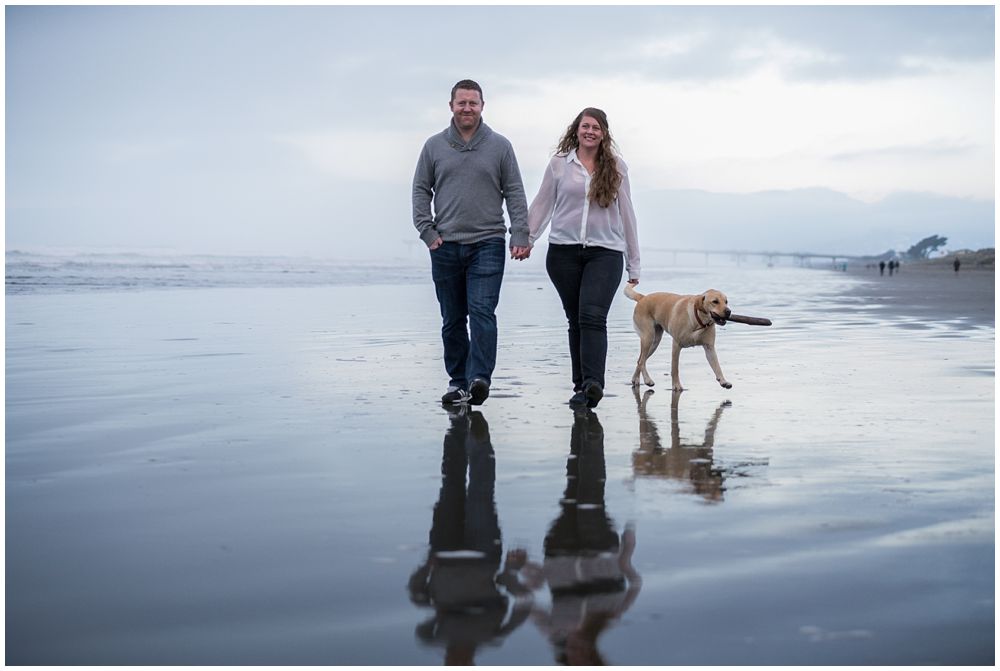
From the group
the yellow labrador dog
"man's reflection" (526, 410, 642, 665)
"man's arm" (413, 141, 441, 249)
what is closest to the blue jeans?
"man's arm" (413, 141, 441, 249)

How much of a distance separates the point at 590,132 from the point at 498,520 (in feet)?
12.8

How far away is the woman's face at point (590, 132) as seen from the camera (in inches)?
283

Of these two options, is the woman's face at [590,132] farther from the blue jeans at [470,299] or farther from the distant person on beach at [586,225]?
the blue jeans at [470,299]

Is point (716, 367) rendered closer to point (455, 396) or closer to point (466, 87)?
point (455, 396)

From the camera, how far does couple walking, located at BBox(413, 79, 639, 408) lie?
721 cm

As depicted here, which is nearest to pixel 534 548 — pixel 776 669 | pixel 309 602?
pixel 309 602

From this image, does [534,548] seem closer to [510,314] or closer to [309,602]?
[309,602]

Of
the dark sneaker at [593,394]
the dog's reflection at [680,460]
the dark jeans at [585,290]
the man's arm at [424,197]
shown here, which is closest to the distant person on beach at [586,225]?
the dark jeans at [585,290]

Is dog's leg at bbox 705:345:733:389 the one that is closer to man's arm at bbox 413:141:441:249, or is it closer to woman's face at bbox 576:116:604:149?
woman's face at bbox 576:116:604:149

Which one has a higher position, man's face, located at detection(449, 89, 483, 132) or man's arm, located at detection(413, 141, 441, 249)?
man's face, located at detection(449, 89, 483, 132)

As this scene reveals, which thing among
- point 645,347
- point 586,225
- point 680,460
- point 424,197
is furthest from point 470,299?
point 680,460

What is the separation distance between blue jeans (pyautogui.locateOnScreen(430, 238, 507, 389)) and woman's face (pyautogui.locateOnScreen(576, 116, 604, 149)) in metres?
0.85

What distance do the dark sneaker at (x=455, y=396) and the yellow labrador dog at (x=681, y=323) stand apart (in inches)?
57.0

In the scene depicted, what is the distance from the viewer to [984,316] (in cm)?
1605
